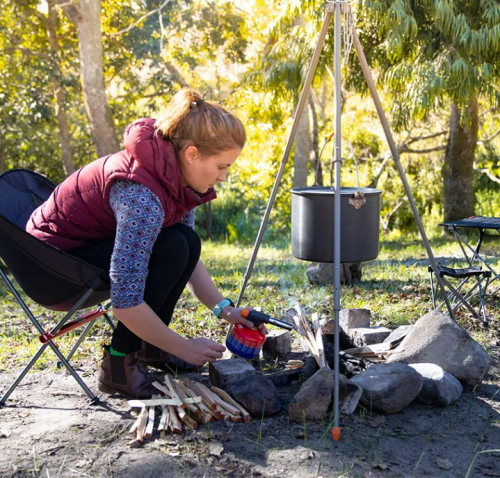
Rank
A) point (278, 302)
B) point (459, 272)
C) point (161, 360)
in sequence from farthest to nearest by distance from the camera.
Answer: point (278, 302), point (459, 272), point (161, 360)

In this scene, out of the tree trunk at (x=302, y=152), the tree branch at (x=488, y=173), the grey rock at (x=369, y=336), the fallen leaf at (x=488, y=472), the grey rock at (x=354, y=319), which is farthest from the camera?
the tree branch at (x=488, y=173)

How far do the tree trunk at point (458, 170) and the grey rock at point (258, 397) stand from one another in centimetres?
815

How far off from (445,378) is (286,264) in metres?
4.20

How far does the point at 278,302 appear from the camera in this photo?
4.49 m

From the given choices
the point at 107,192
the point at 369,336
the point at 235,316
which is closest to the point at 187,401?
the point at 235,316

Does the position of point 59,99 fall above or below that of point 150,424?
above

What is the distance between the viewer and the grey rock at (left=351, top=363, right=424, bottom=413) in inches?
95.0

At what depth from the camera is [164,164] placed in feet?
7.23

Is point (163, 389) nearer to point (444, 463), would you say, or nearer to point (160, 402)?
point (160, 402)

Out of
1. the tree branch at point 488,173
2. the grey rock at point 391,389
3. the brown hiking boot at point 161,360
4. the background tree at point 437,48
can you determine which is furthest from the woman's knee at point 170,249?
the tree branch at point 488,173

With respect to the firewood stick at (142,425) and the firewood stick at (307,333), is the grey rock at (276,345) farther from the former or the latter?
the firewood stick at (142,425)

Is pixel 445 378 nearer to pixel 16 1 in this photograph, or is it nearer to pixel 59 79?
pixel 59 79

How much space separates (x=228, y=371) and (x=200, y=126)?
111cm

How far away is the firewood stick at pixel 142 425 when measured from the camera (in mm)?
2176
